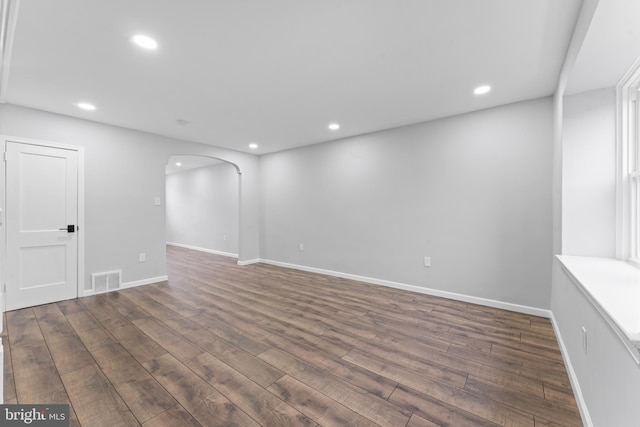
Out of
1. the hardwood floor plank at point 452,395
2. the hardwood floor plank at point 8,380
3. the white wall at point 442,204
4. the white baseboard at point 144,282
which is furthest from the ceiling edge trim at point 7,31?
the white wall at point 442,204

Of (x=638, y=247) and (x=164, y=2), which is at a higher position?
(x=164, y=2)

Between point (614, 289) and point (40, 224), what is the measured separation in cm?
544

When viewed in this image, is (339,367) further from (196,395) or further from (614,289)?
(614,289)

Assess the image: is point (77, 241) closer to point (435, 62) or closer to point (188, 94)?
point (188, 94)

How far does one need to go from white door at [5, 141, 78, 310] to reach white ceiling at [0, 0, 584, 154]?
27.1 inches

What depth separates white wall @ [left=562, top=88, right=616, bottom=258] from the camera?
6.55ft

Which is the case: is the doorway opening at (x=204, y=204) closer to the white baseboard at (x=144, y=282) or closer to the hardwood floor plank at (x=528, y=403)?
the white baseboard at (x=144, y=282)

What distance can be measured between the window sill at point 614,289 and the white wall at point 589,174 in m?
0.16

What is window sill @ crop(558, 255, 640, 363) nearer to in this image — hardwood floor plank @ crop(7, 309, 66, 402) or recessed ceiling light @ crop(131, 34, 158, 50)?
hardwood floor plank @ crop(7, 309, 66, 402)

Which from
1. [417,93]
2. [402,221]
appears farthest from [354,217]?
[417,93]

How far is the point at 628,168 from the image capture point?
191 centimetres

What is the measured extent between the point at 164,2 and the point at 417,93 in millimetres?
2359

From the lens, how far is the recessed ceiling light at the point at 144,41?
1.89 metres

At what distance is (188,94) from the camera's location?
111 inches
